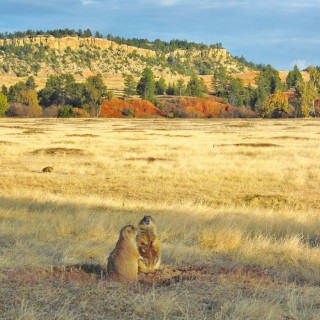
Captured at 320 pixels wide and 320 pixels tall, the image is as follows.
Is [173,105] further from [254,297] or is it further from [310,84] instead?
[254,297]

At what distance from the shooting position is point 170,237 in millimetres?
11156

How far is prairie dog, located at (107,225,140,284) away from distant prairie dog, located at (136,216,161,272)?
0.35 m

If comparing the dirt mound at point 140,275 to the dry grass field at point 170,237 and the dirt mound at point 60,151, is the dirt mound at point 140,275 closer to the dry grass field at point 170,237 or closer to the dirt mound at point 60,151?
the dry grass field at point 170,237

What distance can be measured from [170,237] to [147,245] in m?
4.00

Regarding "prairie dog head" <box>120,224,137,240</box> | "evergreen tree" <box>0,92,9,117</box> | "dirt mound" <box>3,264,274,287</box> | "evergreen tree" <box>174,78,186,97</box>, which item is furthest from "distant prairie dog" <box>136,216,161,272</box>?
"evergreen tree" <box>174,78,186,97</box>

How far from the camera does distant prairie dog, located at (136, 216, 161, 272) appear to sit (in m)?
7.09

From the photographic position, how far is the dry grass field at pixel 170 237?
20.6ft

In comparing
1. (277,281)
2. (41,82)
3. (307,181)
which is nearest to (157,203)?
(307,181)

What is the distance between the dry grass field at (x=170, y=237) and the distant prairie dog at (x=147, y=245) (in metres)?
0.17

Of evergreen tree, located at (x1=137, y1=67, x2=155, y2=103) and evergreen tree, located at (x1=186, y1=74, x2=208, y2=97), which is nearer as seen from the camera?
evergreen tree, located at (x1=137, y1=67, x2=155, y2=103)

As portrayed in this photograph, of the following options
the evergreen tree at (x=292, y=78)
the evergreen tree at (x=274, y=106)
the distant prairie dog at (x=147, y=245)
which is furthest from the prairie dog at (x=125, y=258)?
the evergreen tree at (x=292, y=78)

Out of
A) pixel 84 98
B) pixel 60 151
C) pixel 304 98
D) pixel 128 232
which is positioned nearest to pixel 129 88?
pixel 84 98

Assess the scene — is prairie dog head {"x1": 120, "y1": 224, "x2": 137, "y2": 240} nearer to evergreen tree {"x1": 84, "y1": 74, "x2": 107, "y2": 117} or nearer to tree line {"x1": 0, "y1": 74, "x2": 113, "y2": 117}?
tree line {"x1": 0, "y1": 74, "x2": 113, "y2": 117}

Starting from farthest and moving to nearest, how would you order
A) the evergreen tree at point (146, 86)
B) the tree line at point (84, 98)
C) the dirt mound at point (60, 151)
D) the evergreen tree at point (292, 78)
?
the evergreen tree at point (292, 78), the evergreen tree at point (146, 86), the tree line at point (84, 98), the dirt mound at point (60, 151)
